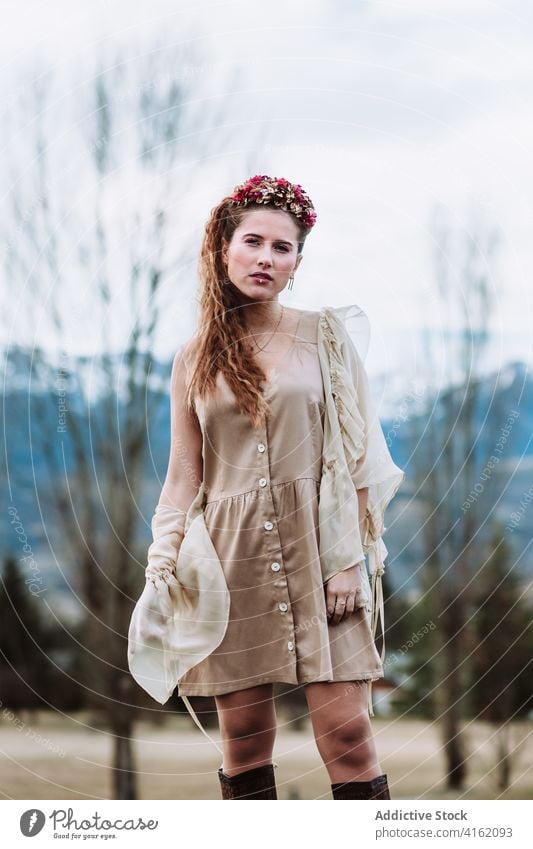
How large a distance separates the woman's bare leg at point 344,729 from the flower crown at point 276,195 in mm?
1180

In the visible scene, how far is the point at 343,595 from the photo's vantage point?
9.27 ft

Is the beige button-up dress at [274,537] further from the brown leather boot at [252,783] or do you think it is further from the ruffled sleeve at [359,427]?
the brown leather boot at [252,783]

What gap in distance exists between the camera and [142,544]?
4.41 m

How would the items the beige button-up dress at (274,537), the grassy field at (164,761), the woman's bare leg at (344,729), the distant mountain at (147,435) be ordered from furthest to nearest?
1. the grassy field at (164,761)
2. the distant mountain at (147,435)
3. the beige button-up dress at (274,537)
4. the woman's bare leg at (344,729)

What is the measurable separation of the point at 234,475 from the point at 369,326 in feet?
1.79

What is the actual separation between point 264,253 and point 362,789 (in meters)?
1.33

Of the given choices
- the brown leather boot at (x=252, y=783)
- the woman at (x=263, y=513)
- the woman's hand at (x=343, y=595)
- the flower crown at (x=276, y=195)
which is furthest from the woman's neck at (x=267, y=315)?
the brown leather boot at (x=252, y=783)

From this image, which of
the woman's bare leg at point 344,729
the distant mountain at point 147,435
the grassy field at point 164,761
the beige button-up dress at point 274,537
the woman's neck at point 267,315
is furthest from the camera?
the grassy field at point 164,761

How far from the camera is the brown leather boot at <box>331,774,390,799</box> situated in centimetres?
279

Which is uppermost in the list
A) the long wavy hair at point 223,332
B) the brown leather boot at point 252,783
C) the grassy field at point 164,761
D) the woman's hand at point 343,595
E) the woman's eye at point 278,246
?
the woman's eye at point 278,246

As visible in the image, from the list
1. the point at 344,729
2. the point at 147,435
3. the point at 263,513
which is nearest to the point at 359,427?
the point at 263,513

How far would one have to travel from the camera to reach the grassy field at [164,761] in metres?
4.42

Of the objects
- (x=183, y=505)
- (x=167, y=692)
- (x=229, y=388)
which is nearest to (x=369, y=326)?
(x=229, y=388)
